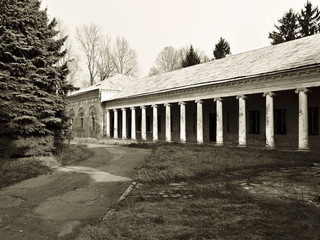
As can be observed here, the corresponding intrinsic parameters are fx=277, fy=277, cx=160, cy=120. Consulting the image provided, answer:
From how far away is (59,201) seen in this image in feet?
22.7

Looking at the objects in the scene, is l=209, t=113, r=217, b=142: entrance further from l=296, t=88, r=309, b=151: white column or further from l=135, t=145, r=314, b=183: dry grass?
l=135, t=145, r=314, b=183: dry grass

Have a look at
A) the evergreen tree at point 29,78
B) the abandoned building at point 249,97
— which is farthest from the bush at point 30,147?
the abandoned building at point 249,97

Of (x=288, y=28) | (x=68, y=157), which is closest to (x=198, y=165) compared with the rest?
(x=68, y=157)

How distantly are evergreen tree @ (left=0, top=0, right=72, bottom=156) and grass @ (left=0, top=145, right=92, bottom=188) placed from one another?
100 cm

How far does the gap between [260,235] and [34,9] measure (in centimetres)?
1381

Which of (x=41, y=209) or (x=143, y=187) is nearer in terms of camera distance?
(x=41, y=209)

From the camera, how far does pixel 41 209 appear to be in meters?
6.29

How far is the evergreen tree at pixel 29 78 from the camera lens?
39.8ft

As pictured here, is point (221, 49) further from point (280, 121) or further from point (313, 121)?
point (313, 121)

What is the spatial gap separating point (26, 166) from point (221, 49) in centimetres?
4570

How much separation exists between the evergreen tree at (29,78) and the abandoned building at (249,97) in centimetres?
1126

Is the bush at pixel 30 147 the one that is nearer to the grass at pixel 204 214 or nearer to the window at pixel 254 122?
the grass at pixel 204 214

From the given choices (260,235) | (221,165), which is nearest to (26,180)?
(221,165)

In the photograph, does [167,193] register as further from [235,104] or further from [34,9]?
[235,104]
